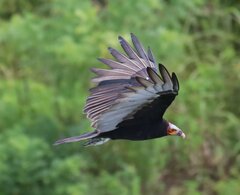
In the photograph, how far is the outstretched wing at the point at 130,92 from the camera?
3.33 meters

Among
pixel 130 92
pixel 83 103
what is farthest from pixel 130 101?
pixel 83 103

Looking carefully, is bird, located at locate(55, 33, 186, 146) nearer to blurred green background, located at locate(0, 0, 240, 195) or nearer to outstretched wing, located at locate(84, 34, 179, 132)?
outstretched wing, located at locate(84, 34, 179, 132)

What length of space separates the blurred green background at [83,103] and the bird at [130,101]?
1.18m

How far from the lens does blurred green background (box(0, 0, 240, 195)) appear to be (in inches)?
198

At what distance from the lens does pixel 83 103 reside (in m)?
5.24

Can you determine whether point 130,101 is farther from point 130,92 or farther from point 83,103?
point 83,103

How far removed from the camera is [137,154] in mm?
5352

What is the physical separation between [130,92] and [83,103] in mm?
1865

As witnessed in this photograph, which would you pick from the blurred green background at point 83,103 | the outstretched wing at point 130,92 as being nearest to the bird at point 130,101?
the outstretched wing at point 130,92

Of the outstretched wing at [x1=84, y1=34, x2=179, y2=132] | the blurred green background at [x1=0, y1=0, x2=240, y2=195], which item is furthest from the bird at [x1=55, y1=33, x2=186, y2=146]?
the blurred green background at [x1=0, y1=0, x2=240, y2=195]

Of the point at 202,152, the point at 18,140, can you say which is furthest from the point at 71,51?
the point at 202,152

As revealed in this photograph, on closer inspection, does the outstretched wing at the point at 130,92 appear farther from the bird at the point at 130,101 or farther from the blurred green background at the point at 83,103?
the blurred green background at the point at 83,103

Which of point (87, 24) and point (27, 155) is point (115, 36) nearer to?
point (87, 24)

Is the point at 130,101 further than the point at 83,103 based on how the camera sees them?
No
